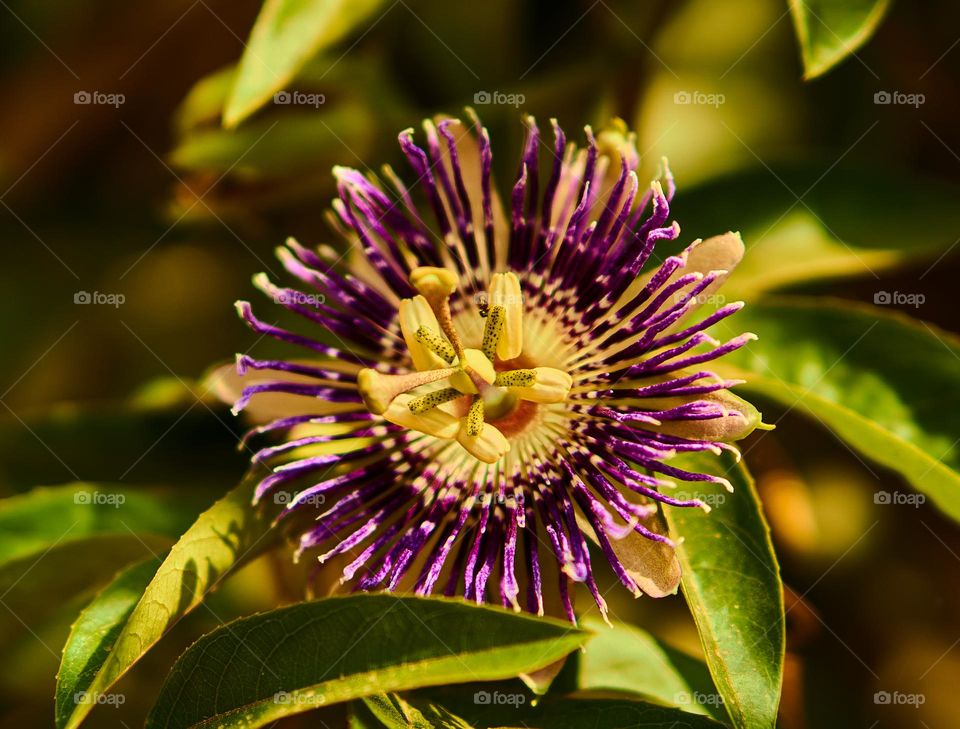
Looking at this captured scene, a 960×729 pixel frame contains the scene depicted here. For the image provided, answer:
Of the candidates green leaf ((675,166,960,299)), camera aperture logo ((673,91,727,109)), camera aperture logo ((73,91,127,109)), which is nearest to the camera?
green leaf ((675,166,960,299))

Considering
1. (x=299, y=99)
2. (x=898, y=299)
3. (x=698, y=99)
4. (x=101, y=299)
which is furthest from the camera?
(x=101, y=299)

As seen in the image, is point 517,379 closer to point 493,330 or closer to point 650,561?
point 493,330

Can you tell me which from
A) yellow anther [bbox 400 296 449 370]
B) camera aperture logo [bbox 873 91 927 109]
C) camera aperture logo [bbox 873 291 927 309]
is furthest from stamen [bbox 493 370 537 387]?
camera aperture logo [bbox 873 91 927 109]

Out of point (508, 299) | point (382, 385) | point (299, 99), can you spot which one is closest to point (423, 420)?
point (382, 385)

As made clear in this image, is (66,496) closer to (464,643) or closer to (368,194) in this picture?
(368,194)

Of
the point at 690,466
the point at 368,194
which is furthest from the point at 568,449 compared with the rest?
the point at 368,194

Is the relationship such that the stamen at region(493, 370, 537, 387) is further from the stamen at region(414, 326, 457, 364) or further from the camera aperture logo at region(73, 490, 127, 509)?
the camera aperture logo at region(73, 490, 127, 509)

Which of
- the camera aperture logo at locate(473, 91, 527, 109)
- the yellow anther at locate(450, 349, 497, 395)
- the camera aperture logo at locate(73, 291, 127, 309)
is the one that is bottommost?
the yellow anther at locate(450, 349, 497, 395)

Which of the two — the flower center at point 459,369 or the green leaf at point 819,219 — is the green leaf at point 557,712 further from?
the green leaf at point 819,219
